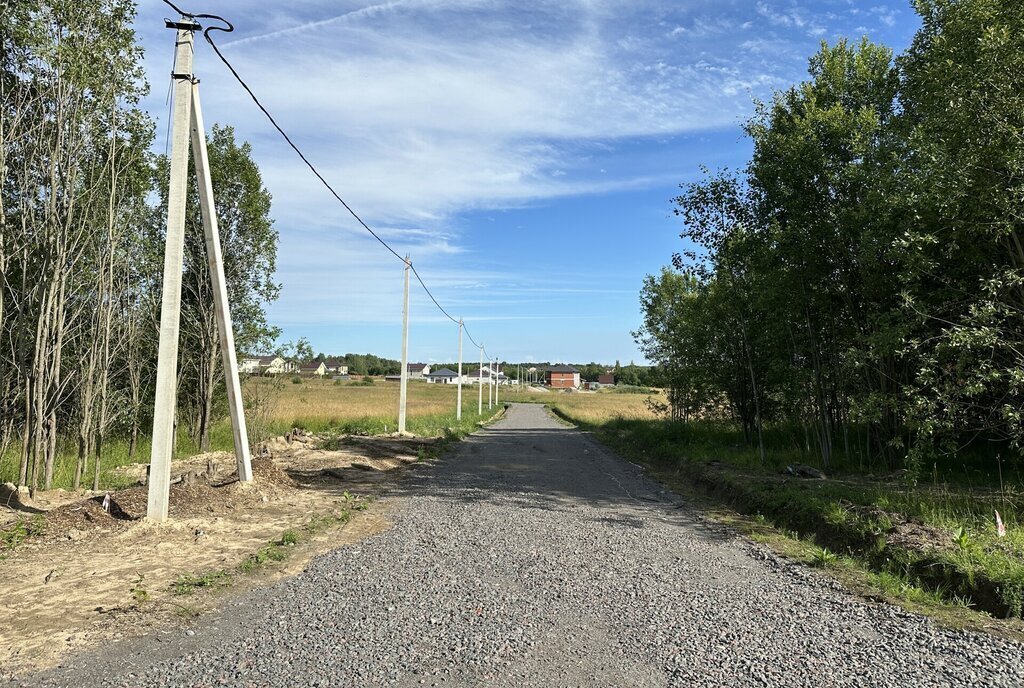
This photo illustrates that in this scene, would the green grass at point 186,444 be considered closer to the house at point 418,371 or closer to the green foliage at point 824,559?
the green foliage at point 824,559

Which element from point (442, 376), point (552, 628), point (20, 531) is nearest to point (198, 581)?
point (20, 531)

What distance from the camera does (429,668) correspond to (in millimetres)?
3717

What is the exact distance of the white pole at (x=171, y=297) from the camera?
7155 mm

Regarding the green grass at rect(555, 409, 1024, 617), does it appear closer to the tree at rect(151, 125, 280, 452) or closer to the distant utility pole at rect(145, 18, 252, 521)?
the distant utility pole at rect(145, 18, 252, 521)

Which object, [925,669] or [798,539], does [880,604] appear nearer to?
[925,669]

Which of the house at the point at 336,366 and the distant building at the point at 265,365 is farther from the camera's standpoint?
the house at the point at 336,366

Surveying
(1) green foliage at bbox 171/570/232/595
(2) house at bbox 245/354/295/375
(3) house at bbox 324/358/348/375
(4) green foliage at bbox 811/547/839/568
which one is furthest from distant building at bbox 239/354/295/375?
(3) house at bbox 324/358/348/375

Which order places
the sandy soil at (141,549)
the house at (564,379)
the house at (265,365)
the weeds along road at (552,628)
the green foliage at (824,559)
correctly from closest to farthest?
1. the weeds along road at (552,628)
2. the sandy soil at (141,549)
3. the green foliage at (824,559)
4. the house at (265,365)
5. the house at (564,379)

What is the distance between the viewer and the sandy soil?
14.3ft

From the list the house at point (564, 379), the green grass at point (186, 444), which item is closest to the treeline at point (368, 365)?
the house at point (564, 379)

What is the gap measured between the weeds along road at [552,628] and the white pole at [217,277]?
3060mm

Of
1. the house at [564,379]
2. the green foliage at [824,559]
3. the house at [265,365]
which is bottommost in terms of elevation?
the green foliage at [824,559]

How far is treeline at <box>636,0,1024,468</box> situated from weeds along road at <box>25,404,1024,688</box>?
3213mm

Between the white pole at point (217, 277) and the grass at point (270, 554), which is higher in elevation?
the white pole at point (217, 277)
